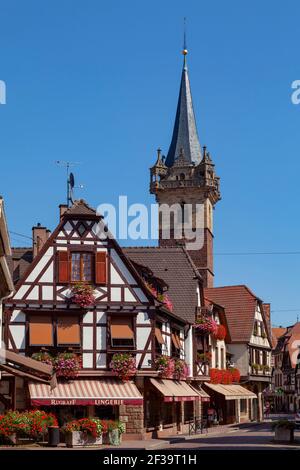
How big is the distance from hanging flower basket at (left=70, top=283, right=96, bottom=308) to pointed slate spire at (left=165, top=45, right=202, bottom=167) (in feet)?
238

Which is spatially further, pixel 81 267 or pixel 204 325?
pixel 204 325

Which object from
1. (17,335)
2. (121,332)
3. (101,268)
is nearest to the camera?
(17,335)

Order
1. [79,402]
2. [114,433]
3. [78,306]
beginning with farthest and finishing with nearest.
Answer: [78,306] → [79,402] → [114,433]

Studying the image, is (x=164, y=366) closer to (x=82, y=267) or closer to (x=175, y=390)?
(x=175, y=390)

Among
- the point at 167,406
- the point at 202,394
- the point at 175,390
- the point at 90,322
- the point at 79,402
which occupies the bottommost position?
the point at 167,406

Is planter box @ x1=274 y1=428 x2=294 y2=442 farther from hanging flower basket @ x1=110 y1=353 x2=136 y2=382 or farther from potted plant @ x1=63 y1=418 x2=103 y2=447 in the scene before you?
potted plant @ x1=63 y1=418 x2=103 y2=447

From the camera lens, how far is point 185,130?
4446 inches

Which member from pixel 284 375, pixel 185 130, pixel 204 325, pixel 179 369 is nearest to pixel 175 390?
pixel 179 369

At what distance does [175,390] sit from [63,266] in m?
8.17

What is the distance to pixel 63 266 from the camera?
41.2 m

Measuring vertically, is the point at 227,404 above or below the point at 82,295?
below
